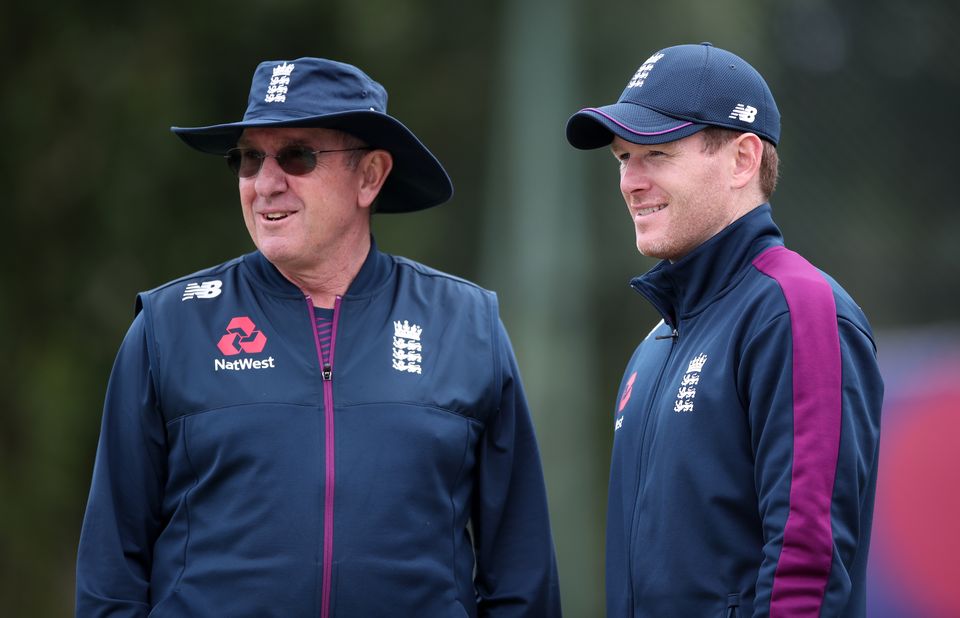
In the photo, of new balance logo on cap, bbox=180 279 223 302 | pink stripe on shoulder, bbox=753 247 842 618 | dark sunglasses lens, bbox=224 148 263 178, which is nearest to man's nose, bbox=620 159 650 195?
pink stripe on shoulder, bbox=753 247 842 618

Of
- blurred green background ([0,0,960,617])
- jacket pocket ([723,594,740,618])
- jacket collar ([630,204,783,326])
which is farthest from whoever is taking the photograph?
blurred green background ([0,0,960,617])

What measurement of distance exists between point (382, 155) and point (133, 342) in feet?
2.66

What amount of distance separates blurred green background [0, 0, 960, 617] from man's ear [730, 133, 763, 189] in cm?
393

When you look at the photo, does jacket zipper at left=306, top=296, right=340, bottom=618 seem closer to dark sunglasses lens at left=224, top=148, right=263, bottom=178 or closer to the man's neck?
the man's neck

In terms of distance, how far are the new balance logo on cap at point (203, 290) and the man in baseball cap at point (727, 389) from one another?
98 cm

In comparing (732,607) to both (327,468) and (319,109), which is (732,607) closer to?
(327,468)

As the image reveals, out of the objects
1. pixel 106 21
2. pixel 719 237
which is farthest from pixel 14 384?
pixel 719 237

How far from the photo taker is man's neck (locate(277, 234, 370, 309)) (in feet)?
10.8

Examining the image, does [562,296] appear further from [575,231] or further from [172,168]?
[172,168]

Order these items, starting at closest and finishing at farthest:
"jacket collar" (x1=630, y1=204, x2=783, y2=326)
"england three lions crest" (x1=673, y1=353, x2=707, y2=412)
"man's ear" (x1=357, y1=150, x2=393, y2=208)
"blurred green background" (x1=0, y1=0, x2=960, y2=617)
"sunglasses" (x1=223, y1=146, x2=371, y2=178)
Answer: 1. "england three lions crest" (x1=673, y1=353, x2=707, y2=412)
2. "jacket collar" (x1=630, y1=204, x2=783, y2=326)
3. "sunglasses" (x1=223, y1=146, x2=371, y2=178)
4. "man's ear" (x1=357, y1=150, x2=393, y2=208)
5. "blurred green background" (x1=0, y1=0, x2=960, y2=617)

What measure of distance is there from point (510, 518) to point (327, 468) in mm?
563

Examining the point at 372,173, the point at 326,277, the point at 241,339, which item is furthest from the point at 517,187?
the point at 241,339

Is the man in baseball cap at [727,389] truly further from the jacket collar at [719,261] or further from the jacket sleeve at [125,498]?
the jacket sleeve at [125,498]

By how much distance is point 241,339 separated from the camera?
10.4ft
